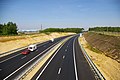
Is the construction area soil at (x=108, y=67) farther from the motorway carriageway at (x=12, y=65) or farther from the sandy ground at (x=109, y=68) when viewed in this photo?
the motorway carriageway at (x=12, y=65)

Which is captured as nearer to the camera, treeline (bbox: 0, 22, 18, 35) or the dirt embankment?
the dirt embankment

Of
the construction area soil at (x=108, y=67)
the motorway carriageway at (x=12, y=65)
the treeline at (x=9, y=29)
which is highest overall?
the treeline at (x=9, y=29)

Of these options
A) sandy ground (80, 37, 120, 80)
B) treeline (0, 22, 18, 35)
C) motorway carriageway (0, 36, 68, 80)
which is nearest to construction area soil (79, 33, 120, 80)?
sandy ground (80, 37, 120, 80)

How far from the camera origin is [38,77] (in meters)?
20.4

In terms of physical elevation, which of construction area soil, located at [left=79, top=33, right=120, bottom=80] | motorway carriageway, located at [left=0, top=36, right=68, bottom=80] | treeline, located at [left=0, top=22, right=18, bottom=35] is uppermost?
treeline, located at [left=0, top=22, right=18, bottom=35]

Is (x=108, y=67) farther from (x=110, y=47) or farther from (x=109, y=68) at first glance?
(x=110, y=47)

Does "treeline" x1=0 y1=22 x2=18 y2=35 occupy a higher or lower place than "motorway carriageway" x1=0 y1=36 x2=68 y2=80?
higher

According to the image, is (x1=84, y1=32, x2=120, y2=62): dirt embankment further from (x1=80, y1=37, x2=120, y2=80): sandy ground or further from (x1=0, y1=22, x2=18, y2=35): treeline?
(x1=0, y1=22, x2=18, y2=35): treeline

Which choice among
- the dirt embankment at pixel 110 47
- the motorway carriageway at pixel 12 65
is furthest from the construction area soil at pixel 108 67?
the motorway carriageway at pixel 12 65

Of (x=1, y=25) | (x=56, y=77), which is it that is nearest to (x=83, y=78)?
(x=56, y=77)

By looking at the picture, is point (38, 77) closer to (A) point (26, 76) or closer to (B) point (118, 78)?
(A) point (26, 76)

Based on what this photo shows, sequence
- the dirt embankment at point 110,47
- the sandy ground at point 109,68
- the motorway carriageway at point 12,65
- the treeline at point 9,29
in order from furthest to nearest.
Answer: the treeline at point 9,29 → the dirt embankment at point 110,47 → the sandy ground at point 109,68 → the motorway carriageway at point 12,65

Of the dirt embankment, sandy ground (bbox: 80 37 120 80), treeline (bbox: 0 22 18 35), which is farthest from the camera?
treeline (bbox: 0 22 18 35)

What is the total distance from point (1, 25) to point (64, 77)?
119 m
